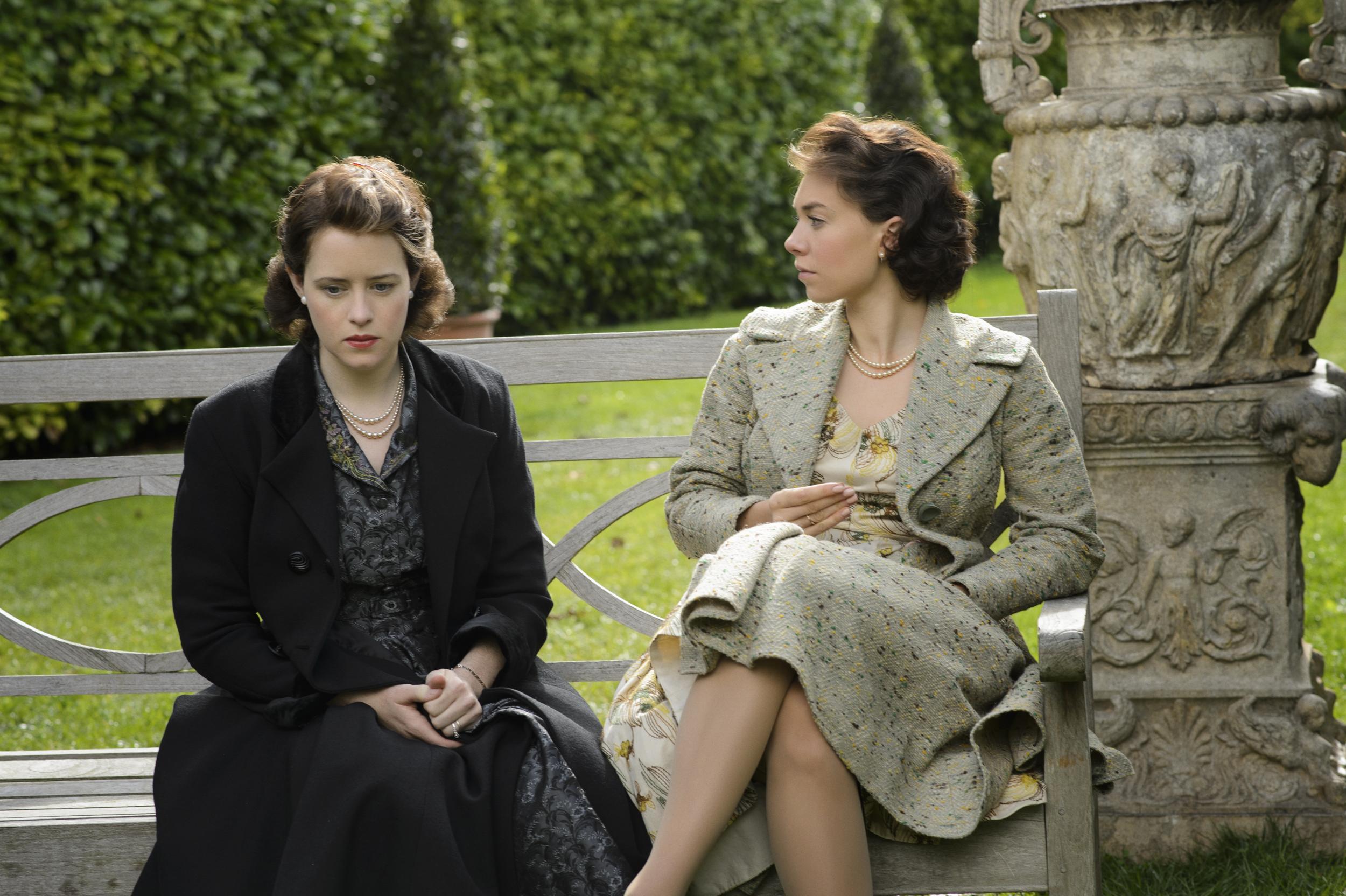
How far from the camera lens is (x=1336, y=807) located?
3.58 meters

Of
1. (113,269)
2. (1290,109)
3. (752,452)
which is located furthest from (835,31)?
(752,452)

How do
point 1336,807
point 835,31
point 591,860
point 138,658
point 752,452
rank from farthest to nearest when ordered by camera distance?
1. point 835,31
2. point 1336,807
3. point 138,658
4. point 752,452
5. point 591,860

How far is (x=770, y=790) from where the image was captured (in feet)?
7.94

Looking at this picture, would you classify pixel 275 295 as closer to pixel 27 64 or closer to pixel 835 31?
pixel 27 64

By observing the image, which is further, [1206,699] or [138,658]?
[1206,699]

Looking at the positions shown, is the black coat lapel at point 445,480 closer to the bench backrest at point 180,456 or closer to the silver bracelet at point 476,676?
the silver bracelet at point 476,676

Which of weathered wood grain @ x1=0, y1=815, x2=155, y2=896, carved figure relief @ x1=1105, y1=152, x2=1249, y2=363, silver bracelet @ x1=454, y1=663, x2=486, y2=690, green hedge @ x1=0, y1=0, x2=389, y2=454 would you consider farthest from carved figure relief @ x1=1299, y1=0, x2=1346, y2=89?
green hedge @ x1=0, y1=0, x2=389, y2=454

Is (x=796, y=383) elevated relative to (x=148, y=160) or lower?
elevated

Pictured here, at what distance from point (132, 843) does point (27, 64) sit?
5189mm

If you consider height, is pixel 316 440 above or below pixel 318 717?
above

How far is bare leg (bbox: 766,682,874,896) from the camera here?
7.70 feet

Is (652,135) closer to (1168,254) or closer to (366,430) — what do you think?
(1168,254)

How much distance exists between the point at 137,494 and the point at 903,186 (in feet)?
5.61

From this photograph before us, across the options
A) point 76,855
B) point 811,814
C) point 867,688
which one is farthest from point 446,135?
point 811,814
